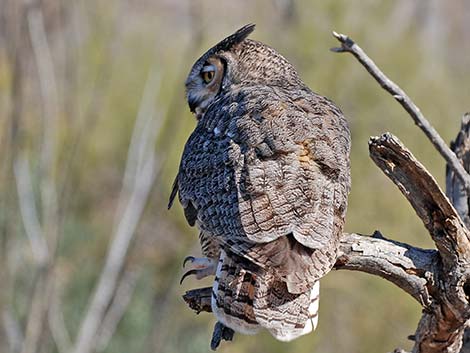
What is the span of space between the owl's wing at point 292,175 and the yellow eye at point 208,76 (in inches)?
34.5

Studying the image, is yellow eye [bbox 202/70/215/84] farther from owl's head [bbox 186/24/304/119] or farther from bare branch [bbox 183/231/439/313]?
bare branch [bbox 183/231/439/313]

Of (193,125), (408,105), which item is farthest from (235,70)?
(193,125)

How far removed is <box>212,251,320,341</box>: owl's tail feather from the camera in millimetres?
2076

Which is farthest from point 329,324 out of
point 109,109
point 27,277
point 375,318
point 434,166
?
point 109,109

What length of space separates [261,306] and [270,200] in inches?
12.1

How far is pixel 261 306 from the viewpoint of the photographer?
2.08m

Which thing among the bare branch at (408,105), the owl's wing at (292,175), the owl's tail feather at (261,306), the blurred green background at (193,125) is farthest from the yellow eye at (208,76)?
the blurred green background at (193,125)

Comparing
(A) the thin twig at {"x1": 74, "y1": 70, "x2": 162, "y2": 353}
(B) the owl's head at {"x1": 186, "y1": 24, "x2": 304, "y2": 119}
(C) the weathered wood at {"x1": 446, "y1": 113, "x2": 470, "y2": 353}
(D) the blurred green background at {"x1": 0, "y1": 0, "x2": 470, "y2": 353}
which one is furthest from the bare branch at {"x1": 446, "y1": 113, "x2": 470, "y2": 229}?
(D) the blurred green background at {"x1": 0, "y1": 0, "x2": 470, "y2": 353}

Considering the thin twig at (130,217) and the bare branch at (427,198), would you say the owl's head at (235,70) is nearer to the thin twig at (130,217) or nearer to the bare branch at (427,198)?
the bare branch at (427,198)

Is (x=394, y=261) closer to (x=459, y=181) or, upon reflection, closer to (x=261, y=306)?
(x=261, y=306)

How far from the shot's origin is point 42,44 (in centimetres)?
383

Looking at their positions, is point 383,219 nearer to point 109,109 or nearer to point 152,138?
point 109,109

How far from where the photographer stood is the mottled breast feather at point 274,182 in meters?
2.04

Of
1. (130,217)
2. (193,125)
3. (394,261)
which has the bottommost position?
(394,261)
